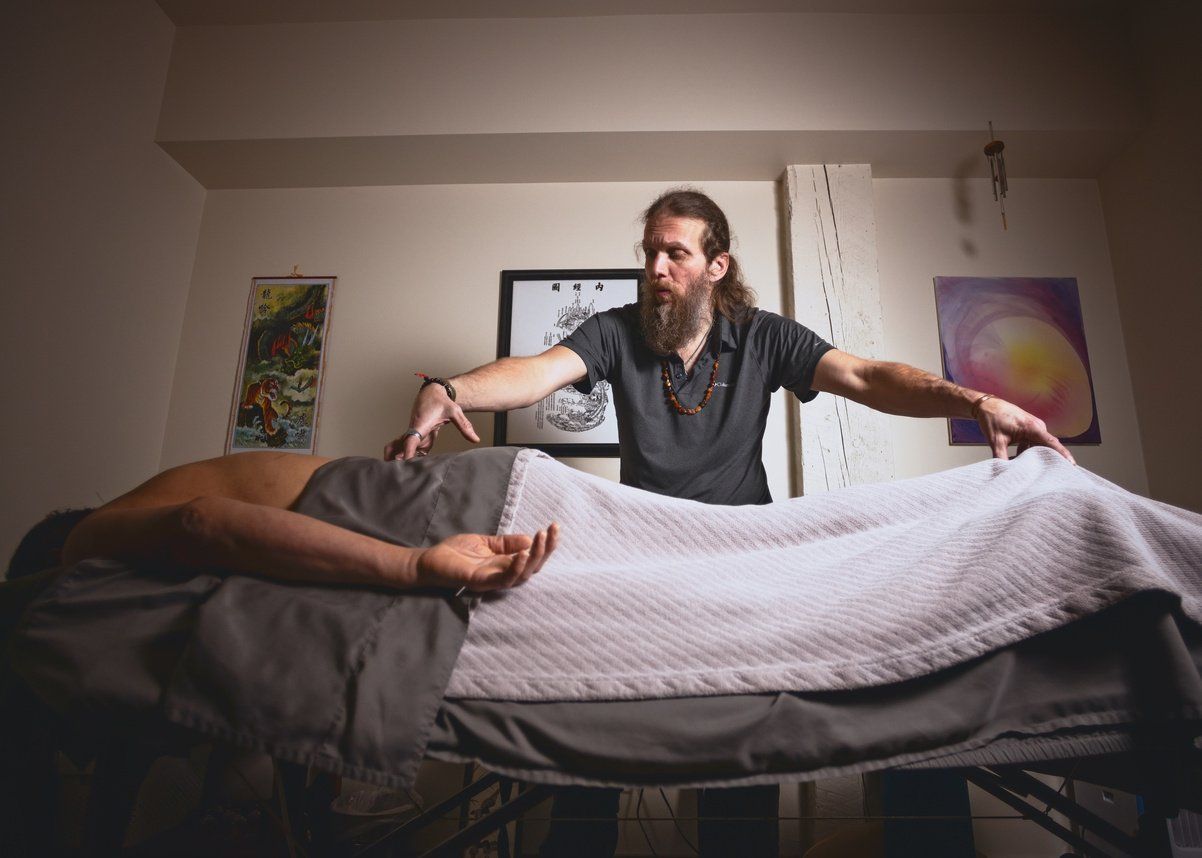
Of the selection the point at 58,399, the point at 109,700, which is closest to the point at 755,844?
the point at 109,700

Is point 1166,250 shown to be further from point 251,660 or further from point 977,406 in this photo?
point 251,660

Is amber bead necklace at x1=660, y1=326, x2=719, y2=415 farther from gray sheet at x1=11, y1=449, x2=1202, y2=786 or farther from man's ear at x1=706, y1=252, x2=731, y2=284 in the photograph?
gray sheet at x1=11, y1=449, x2=1202, y2=786

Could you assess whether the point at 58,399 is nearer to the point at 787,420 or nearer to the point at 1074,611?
the point at 787,420

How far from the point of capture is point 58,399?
73.0 inches

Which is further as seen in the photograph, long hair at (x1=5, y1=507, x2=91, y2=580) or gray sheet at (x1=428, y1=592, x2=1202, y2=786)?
long hair at (x1=5, y1=507, x2=91, y2=580)

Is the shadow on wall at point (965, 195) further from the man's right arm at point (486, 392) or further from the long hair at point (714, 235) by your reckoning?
the man's right arm at point (486, 392)

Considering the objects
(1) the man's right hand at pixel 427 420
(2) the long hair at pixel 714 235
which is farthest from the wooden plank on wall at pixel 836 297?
(1) the man's right hand at pixel 427 420

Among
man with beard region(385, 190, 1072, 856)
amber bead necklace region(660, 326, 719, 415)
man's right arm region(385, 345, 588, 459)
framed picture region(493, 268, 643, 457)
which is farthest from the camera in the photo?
framed picture region(493, 268, 643, 457)

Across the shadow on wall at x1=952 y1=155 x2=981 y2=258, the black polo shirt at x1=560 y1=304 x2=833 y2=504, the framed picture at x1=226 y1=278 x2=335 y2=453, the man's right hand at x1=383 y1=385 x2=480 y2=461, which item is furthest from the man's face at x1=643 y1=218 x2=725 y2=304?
the framed picture at x1=226 y1=278 x2=335 y2=453

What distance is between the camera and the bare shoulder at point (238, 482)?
95cm

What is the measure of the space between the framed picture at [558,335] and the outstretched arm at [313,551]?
4.40 feet

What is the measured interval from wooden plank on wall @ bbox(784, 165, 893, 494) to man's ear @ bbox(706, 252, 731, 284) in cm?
40

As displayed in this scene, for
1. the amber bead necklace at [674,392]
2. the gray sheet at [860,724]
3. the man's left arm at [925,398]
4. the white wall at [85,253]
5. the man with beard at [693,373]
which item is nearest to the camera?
the gray sheet at [860,724]

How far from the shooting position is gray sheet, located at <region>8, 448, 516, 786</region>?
682mm
